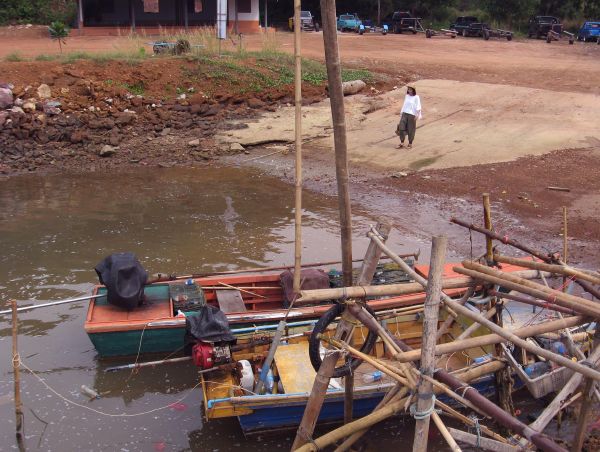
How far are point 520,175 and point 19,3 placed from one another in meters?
31.7

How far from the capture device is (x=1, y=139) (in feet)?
60.6

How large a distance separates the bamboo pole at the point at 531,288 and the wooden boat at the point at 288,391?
1.64 metres

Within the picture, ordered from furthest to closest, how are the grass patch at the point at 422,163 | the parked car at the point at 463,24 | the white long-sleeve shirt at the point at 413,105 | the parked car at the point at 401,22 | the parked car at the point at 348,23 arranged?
the parked car at the point at 401,22, the parked car at the point at 348,23, the parked car at the point at 463,24, the grass patch at the point at 422,163, the white long-sleeve shirt at the point at 413,105

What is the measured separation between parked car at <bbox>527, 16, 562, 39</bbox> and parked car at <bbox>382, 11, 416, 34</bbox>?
263 inches

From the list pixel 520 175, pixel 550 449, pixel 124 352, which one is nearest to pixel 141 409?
pixel 124 352

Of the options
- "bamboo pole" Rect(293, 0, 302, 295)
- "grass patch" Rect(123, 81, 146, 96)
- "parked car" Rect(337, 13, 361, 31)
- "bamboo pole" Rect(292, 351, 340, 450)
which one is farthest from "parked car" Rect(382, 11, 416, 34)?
"bamboo pole" Rect(292, 351, 340, 450)

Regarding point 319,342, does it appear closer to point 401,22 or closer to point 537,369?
point 537,369

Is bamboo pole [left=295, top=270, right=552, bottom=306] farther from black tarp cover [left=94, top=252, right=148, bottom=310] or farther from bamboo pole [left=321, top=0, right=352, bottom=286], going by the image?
black tarp cover [left=94, top=252, right=148, bottom=310]

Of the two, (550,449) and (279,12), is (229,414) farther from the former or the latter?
(279,12)

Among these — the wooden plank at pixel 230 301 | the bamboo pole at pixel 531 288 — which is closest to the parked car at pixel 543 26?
the wooden plank at pixel 230 301

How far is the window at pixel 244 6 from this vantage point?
117 feet

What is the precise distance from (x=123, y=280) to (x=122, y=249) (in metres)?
4.48

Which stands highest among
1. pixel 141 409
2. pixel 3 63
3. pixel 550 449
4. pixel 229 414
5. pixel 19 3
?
pixel 19 3

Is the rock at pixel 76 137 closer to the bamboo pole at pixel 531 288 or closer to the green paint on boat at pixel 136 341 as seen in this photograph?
the green paint on boat at pixel 136 341
